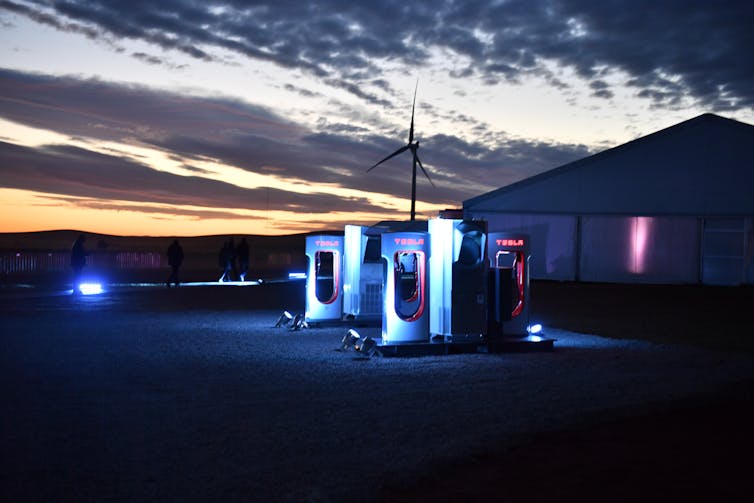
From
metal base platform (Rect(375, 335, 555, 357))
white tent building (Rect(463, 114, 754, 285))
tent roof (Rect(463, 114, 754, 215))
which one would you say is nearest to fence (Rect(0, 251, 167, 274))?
white tent building (Rect(463, 114, 754, 285))

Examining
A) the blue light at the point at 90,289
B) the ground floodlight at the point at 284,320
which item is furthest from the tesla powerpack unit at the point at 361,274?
the blue light at the point at 90,289

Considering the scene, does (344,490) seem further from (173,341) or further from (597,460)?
(173,341)

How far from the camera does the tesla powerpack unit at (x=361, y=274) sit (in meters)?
18.1

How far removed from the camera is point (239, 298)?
26.5 metres

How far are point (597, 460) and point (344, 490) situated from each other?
220 centimetres

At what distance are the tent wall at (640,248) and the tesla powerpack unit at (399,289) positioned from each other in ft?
74.0

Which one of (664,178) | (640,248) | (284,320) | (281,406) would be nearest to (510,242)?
(284,320)

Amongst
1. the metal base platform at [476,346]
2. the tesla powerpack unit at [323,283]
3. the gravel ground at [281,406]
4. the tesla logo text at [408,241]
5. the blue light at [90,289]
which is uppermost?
the tesla logo text at [408,241]

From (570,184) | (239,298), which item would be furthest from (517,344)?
(570,184)

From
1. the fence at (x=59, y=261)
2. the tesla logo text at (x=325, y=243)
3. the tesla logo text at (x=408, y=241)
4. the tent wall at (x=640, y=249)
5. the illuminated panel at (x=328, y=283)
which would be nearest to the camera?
the tesla logo text at (x=408, y=241)

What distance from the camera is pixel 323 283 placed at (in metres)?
18.4

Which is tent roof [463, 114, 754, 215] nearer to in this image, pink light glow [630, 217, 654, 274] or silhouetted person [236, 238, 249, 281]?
pink light glow [630, 217, 654, 274]

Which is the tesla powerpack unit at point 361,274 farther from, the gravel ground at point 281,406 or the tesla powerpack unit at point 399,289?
the tesla powerpack unit at point 399,289

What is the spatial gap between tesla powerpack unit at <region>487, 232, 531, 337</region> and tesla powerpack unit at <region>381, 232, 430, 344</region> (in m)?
1.22
